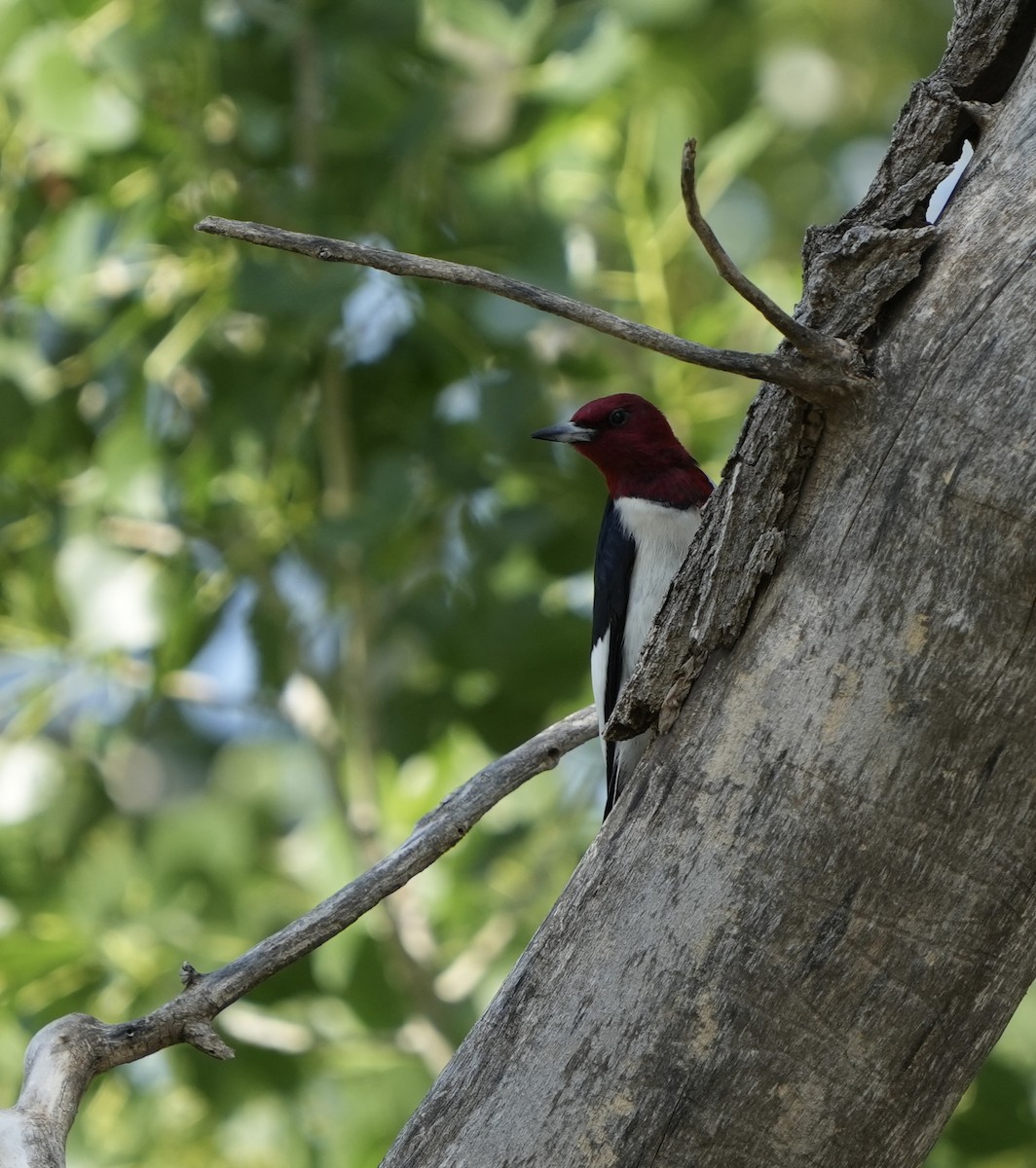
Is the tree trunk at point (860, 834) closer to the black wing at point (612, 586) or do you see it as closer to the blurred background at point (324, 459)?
the black wing at point (612, 586)

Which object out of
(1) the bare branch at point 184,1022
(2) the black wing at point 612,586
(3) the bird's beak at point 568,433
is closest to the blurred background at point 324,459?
(3) the bird's beak at point 568,433

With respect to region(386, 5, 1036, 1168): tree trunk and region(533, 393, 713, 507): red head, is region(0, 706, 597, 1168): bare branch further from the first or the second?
region(533, 393, 713, 507): red head

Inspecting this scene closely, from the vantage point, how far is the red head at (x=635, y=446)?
3.35 metres

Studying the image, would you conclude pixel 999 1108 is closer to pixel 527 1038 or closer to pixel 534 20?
→ pixel 527 1038

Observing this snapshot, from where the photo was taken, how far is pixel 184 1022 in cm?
170

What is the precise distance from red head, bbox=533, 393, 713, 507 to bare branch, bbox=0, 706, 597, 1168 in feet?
4.68

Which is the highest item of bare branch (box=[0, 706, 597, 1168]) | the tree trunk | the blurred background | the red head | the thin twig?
the blurred background

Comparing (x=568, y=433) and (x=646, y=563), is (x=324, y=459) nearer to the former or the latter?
(x=568, y=433)

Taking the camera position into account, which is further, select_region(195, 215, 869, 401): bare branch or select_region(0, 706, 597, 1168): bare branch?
select_region(0, 706, 597, 1168): bare branch

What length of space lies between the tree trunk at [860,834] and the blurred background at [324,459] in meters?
1.92

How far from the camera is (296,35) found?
11.4ft

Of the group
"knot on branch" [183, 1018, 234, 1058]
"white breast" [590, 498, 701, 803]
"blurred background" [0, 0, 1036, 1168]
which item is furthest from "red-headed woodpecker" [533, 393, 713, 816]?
"knot on branch" [183, 1018, 234, 1058]

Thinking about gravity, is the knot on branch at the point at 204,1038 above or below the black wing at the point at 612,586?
below

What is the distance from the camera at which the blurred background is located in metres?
3.48
